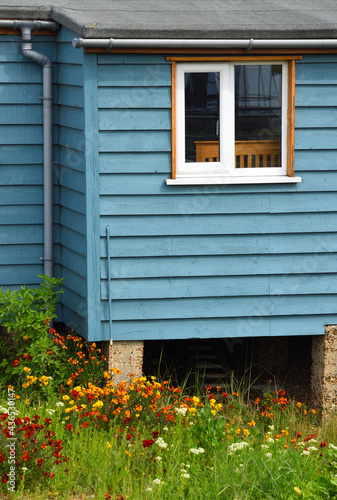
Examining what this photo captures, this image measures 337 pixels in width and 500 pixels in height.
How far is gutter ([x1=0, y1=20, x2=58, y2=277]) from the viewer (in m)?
7.48

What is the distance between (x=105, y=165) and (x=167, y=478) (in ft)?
9.76

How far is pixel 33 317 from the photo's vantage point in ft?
22.9

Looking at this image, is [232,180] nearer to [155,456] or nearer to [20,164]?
[20,164]

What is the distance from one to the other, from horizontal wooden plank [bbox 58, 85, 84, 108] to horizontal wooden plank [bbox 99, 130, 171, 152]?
1.29ft

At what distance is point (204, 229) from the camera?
7.19m

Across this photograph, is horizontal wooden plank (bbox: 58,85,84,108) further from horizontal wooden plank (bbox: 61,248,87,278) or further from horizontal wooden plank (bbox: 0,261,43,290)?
horizontal wooden plank (bbox: 0,261,43,290)

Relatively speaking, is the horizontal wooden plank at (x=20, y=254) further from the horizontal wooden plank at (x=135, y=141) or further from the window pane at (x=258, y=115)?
the window pane at (x=258, y=115)

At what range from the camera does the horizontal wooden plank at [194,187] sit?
276 inches

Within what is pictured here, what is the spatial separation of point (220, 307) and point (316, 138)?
1809 mm

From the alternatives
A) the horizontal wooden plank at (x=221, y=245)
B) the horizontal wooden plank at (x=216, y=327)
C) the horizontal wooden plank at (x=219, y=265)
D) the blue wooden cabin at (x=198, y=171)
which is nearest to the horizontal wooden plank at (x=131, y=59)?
the blue wooden cabin at (x=198, y=171)

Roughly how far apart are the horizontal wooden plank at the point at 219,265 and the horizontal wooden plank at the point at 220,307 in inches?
9.7

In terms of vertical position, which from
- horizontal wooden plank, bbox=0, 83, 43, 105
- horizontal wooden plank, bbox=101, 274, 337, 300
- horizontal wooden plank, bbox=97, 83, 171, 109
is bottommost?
horizontal wooden plank, bbox=101, 274, 337, 300

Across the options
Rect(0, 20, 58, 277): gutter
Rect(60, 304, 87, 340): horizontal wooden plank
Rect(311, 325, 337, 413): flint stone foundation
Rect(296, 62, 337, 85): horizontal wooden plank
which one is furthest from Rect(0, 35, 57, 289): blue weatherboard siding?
Rect(311, 325, 337, 413): flint stone foundation

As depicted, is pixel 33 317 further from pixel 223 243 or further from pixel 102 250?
pixel 223 243
